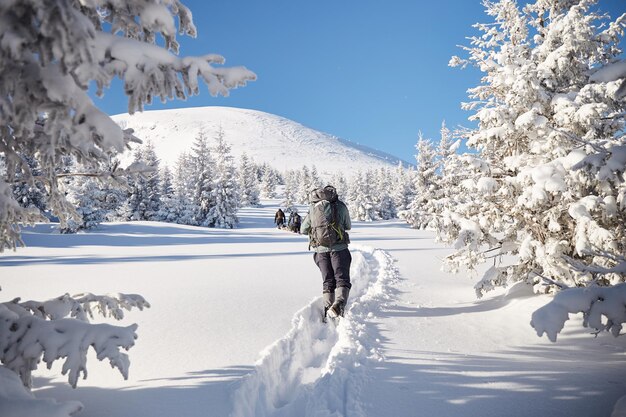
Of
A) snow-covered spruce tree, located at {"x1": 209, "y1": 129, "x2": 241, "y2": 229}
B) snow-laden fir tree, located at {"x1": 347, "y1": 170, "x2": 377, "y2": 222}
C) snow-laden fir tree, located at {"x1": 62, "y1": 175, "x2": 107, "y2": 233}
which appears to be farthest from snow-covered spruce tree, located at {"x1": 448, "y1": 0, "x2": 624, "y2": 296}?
snow-laden fir tree, located at {"x1": 347, "y1": 170, "x2": 377, "y2": 222}

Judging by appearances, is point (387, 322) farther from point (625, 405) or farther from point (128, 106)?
point (128, 106)

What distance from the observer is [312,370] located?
3.82m

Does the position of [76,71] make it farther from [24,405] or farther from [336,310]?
[336,310]

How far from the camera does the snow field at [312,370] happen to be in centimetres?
292

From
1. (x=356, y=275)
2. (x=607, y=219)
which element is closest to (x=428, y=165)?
(x=356, y=275)

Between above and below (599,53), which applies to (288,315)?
below

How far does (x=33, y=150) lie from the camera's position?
2.27 m

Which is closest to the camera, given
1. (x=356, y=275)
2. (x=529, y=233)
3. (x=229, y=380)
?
(x=229, y=380)

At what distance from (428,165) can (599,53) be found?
3357cm

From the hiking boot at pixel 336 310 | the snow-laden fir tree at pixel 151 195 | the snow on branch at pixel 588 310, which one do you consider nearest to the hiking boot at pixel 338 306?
the hiking boot at pixel 336 310

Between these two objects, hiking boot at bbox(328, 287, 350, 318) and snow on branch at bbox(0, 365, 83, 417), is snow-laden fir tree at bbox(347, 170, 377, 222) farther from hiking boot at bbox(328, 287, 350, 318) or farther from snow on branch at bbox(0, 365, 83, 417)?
snow on branch at bbox(0, 365, 83, 417)

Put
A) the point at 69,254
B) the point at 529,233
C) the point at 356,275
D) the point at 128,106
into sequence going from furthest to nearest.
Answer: the point at 69,254, the point at 356,275, the point at 529,233, the point at 128,106

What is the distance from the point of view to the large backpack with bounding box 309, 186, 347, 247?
5699 millimetres

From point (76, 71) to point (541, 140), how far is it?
7.13 metres
